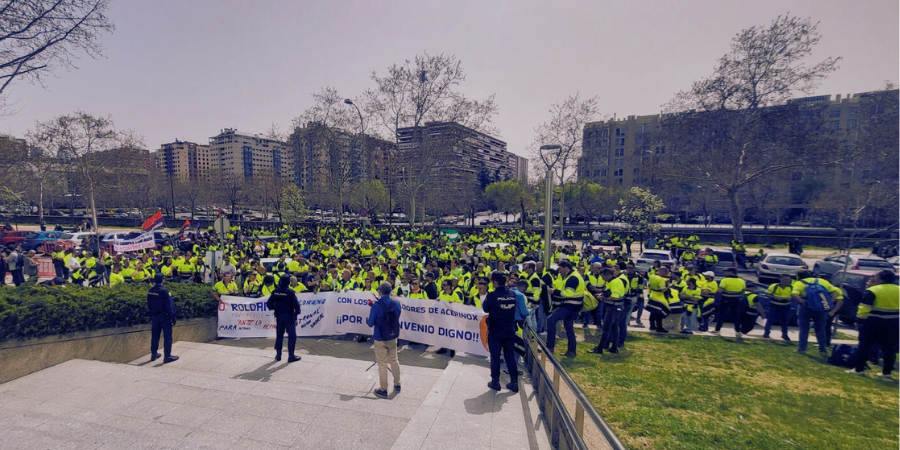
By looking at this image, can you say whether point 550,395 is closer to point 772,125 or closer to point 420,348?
point 420,348

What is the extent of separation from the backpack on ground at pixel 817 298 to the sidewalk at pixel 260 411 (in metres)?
6.21

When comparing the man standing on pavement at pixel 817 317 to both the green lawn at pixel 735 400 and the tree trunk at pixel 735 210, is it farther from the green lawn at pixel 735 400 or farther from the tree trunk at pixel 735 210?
the tree trunk at pixel 735 210

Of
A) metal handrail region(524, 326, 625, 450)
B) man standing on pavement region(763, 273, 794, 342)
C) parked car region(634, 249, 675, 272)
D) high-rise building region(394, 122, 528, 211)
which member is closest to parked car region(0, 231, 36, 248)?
high-rise building region(394, 122, 528, 211)

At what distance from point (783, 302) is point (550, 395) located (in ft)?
25.1

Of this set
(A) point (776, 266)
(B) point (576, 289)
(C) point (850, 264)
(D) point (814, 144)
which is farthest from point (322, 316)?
(D) point (814, 144)

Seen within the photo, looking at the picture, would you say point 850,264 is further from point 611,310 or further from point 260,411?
point 260,411

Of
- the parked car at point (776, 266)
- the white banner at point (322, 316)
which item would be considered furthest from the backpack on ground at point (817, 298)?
the parked car at point (776, 266)

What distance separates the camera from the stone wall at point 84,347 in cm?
614

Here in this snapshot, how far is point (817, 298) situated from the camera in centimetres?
756

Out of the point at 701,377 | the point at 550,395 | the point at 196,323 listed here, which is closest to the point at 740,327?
the point at 701,377

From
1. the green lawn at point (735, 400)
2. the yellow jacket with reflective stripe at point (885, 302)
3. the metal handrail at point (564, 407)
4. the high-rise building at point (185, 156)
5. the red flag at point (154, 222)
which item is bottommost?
the green lawn at point (735, 400)

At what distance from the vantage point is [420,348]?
853 cm

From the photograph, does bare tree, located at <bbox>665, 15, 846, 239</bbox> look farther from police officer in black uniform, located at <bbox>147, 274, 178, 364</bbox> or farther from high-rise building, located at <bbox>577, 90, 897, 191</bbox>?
police officer in black uniform, located at <bbox>147, 274, 178, 364</bbox>

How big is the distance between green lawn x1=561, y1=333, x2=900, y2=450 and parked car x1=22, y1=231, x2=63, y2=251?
30.4 metres
